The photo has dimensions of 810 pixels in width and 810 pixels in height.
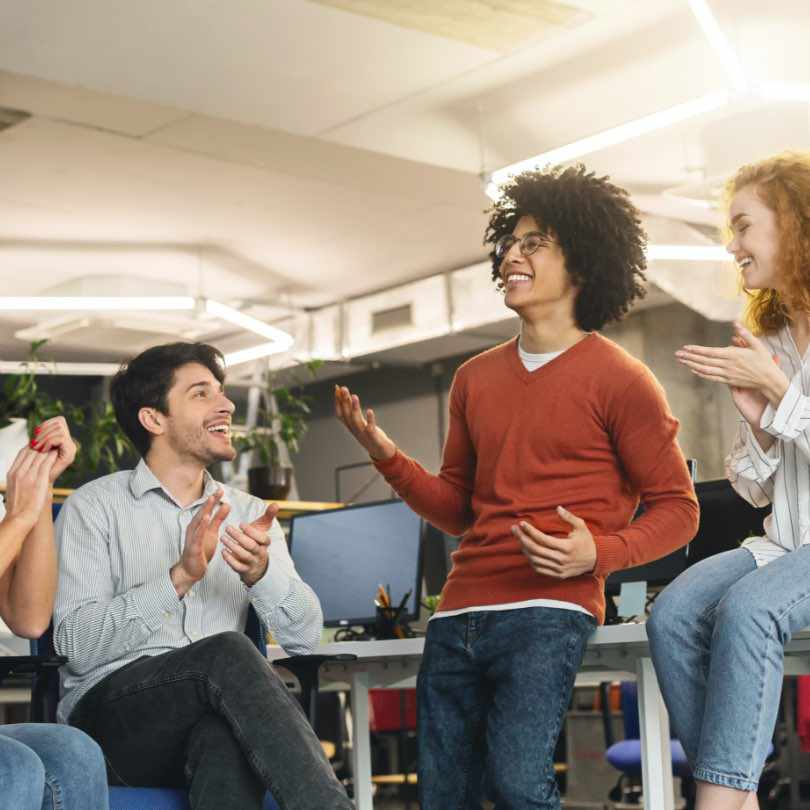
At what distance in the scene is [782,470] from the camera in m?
2.34

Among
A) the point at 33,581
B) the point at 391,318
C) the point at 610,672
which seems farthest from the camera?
the point at 391,318

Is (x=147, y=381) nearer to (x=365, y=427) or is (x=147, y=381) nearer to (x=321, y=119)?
(x=365, y=427)

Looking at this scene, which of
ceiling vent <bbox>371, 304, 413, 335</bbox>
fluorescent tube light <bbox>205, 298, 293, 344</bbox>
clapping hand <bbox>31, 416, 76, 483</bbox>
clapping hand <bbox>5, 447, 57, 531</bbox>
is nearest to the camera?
clapping hand <bbox>5, 447, 57, 531</bbox>

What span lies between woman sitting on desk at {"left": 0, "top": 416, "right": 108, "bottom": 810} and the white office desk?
0.86 m

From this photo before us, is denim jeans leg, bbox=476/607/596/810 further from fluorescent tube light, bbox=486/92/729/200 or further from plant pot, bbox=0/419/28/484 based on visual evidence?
plant pot, bbox=0/419/28/484

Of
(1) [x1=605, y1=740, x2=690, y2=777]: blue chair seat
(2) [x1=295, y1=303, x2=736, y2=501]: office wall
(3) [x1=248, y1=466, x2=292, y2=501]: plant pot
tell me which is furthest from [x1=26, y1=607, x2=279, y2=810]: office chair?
(2) [x1=295, y1=303, x2=736, y2=501]: office wall

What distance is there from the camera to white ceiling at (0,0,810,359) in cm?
520

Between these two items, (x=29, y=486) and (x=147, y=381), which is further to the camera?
(x=147, y=381)

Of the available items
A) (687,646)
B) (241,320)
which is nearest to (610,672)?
(687,646)

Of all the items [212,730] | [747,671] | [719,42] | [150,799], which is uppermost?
[719,42]

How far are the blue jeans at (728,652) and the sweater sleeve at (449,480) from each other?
1.54 feet

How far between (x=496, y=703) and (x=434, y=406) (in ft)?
33.6

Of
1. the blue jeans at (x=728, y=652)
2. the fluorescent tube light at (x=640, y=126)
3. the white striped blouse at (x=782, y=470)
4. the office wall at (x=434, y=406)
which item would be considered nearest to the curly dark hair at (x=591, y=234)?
the white striped blouse at (x=782, y=470)

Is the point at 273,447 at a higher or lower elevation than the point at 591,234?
lower
